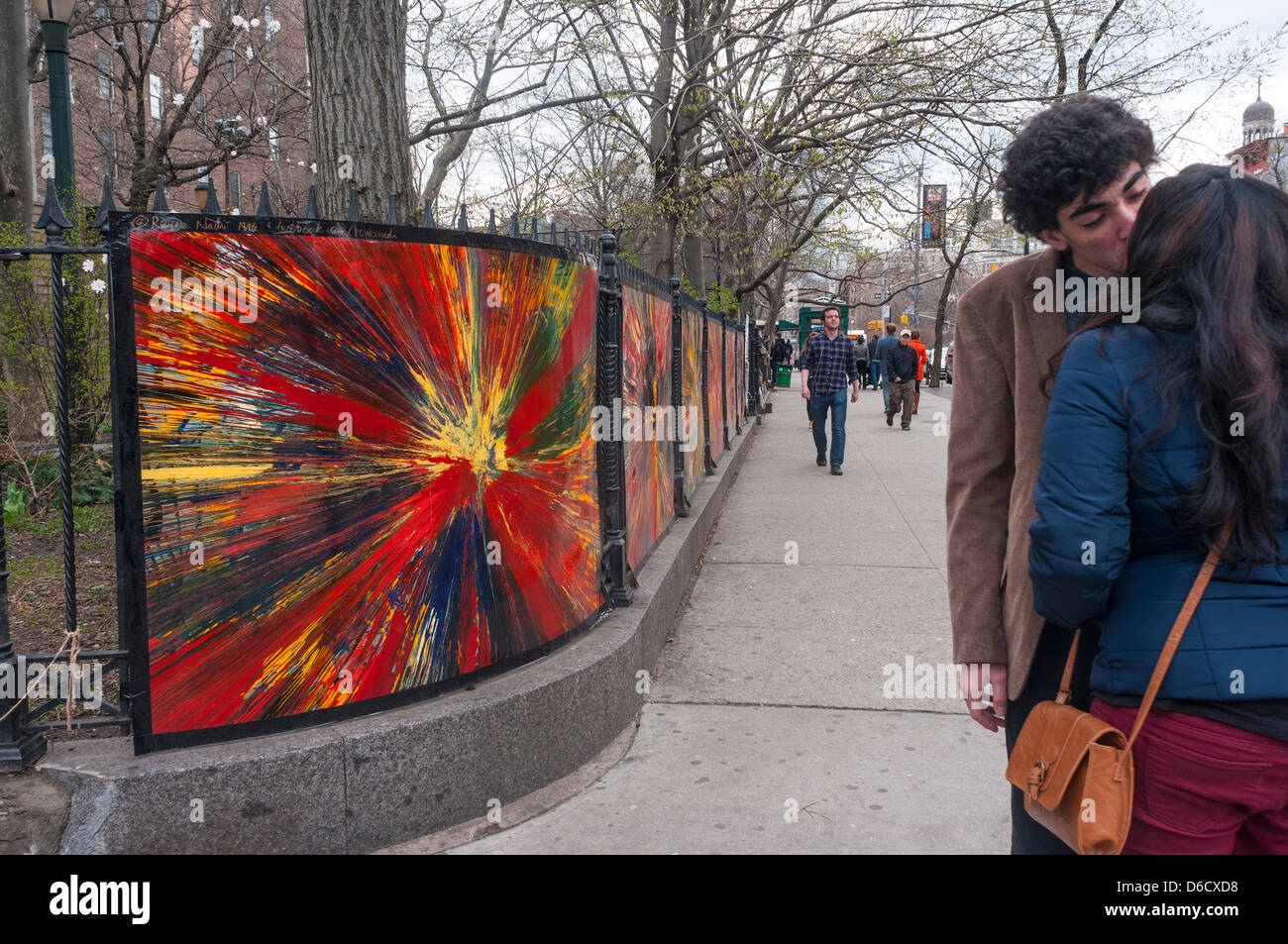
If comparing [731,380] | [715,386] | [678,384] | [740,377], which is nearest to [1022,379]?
[678,384]

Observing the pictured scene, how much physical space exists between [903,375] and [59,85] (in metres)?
13.3

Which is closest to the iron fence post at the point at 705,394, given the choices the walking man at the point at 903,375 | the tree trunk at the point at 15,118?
the tree trunk at the point at 15,118

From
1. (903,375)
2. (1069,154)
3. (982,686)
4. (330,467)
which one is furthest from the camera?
(903,375)

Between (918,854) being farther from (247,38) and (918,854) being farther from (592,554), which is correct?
(247,38)

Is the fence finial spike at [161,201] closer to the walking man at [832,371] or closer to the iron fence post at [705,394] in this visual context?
the iron fence post at [705,394]

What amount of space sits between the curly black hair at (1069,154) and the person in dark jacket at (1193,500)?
0.25 metres

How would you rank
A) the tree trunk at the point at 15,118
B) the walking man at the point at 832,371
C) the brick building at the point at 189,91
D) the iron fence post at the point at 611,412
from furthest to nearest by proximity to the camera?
the brick building at the point at 189,91 < the walking man at the point at 832,371 < the tree trunk at the point at 15,118 < the iron fence post at the point at 611,412

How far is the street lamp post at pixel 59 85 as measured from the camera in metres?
7.60

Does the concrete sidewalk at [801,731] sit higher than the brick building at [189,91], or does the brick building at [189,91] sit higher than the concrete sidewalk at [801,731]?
the brick building at [189,91]

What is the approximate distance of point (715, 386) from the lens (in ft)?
35.3

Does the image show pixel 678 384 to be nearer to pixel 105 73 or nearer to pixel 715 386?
pixel 715 386

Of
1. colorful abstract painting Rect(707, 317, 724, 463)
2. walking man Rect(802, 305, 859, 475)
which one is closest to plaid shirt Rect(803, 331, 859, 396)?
walking man Rect(802, 305, 859, 475)

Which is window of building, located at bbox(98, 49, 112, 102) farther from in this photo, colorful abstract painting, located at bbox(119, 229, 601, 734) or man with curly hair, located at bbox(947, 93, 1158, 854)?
man with curly hair, located at bbox(947, 93, 1158, 854)
